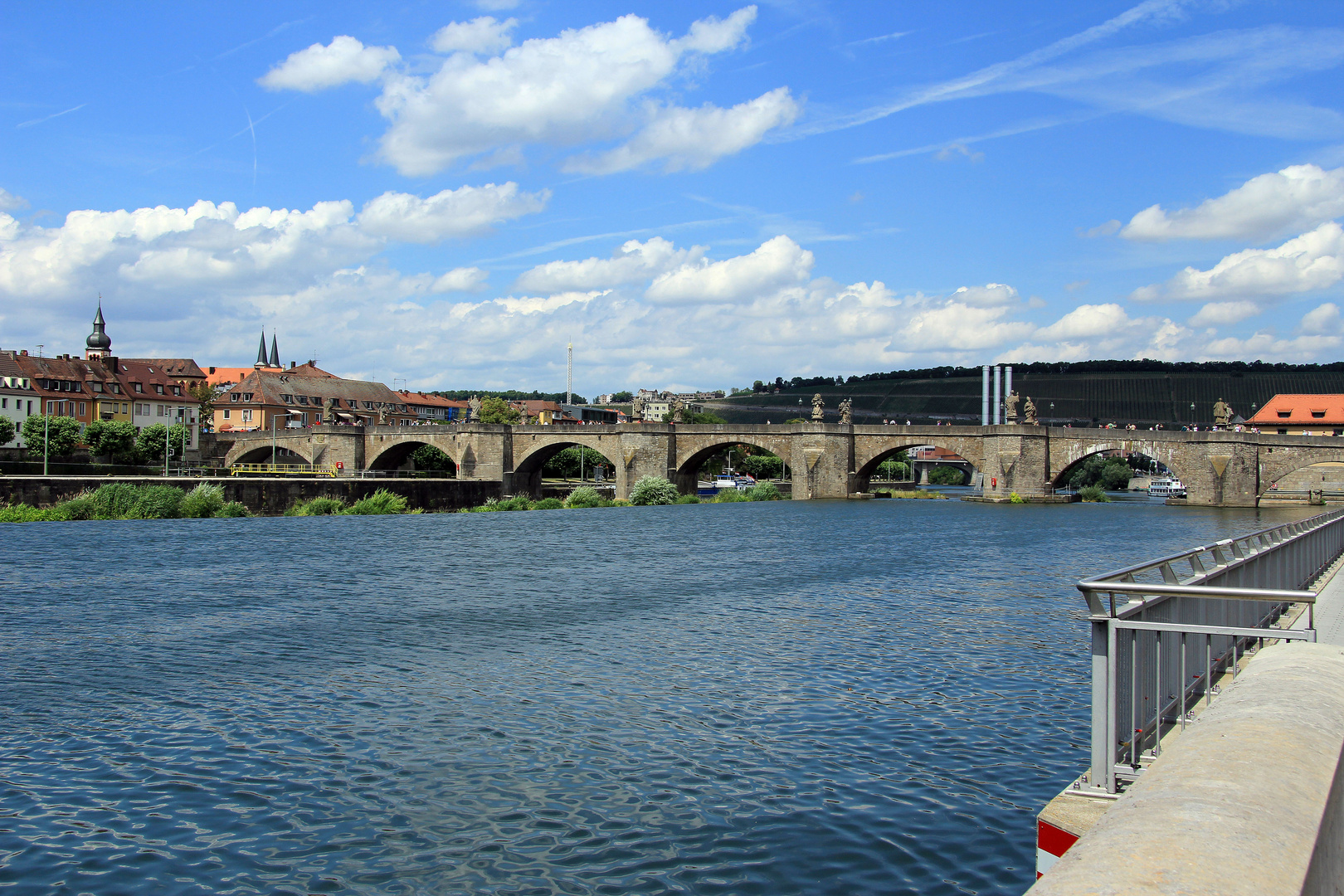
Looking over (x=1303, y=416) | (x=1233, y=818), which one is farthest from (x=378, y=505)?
(x=1303, y=416)

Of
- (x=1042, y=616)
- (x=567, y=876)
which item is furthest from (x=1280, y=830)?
(x=1042, y=616)

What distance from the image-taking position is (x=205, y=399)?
111938 mm

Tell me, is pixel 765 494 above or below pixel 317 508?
below

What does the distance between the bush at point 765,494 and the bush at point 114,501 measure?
4073 cm

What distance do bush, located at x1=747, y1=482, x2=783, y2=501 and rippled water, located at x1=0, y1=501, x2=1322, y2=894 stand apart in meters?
45.0

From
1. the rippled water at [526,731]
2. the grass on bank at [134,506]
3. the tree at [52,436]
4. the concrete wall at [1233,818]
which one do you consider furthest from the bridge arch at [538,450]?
the concrete wall at [1233,818]

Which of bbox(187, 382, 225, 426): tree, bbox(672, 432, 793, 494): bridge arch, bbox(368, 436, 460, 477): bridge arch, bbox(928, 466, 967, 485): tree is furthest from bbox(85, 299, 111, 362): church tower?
bbox(928, 466, 967, 485): tree

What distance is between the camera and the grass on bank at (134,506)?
135 ft

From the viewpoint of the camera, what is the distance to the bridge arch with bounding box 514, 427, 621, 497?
7838 cm

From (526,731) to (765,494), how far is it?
200ft

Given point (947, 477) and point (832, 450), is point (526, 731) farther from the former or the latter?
point (947, 477)

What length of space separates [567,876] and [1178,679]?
15.6ft

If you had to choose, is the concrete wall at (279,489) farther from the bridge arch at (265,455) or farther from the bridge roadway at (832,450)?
the bridge arch at (265,455)

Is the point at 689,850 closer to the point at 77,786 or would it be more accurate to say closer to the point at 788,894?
the point at 788,894
